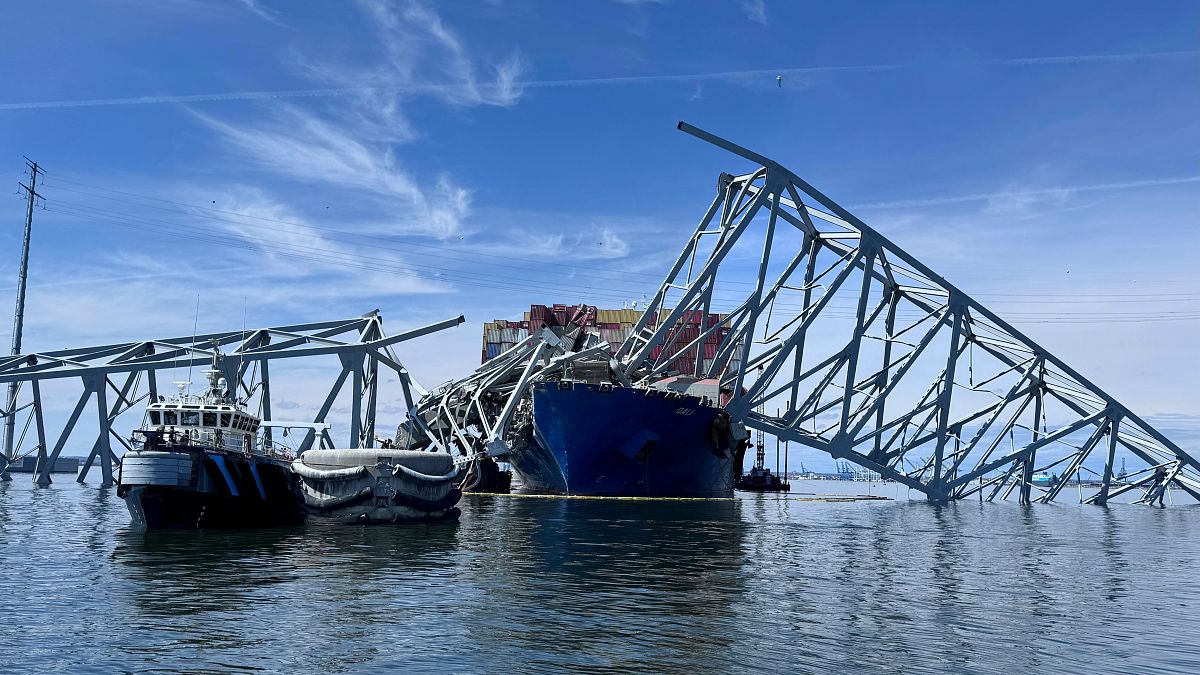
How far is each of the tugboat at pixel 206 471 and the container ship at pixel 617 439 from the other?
84.8 ft

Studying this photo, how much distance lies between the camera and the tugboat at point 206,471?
35656 millimetres

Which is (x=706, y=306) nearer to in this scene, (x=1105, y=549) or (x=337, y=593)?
(x=1105, y=549)

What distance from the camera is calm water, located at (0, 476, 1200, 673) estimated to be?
1703 centimetres

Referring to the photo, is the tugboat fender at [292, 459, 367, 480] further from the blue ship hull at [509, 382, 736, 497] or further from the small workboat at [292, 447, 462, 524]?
the blue ship hull at [509, 382, 736, 497]

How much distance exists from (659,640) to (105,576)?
52.9ft

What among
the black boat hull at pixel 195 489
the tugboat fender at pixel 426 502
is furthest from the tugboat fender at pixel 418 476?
the black boat hull at pixel 195 489

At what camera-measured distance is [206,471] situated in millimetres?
36656

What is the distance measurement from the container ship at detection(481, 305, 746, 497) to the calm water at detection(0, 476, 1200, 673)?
24.2 meters

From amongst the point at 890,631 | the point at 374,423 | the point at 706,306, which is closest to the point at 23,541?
the point at 890,631

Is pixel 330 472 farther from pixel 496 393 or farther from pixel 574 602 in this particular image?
pixel 496 393

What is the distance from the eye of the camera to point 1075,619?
73.9 ft

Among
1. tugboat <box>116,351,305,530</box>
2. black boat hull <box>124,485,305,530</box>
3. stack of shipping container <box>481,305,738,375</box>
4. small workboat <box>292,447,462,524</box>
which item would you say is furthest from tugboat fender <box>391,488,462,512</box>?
stack of shipping container <box>481,305,738,375</box>

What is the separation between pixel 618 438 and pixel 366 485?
28.9m

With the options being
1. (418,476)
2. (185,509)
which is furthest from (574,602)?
(418,476)
